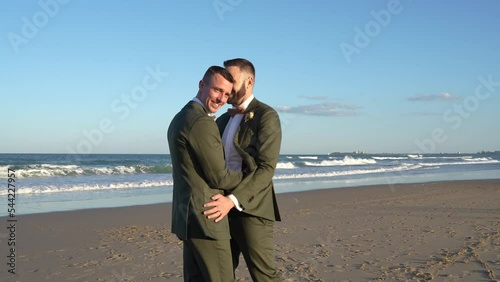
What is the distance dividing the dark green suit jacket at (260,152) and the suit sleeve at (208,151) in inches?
8.5

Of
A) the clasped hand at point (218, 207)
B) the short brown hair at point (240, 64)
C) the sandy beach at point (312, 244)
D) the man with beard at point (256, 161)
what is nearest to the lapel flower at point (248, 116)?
the man with beard at point (256, 161)

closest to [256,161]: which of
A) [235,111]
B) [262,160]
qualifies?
[262,160]

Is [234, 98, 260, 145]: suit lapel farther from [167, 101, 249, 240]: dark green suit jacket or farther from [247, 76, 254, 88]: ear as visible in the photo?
[167, 101, 249, 240]: dark green suit jacket

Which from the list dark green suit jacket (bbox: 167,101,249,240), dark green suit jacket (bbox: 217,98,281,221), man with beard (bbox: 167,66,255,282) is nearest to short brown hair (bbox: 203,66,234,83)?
man with beard (bbox: 167,66,255,282)

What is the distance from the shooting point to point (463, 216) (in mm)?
9773

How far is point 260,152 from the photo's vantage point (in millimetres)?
2770

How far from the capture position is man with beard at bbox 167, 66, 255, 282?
95.3 inches

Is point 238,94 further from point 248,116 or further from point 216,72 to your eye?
point 216,72

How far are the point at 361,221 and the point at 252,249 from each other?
276 inches

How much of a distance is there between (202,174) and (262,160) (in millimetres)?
434

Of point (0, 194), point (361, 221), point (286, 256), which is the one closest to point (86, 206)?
point (0, 194)

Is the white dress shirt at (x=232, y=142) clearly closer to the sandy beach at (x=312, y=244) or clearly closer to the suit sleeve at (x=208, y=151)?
the suit sleeve at (x=208, y=151)

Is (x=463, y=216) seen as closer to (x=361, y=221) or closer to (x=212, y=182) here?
(x=361, y=221)

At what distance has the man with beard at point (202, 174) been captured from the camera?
2422 mm
